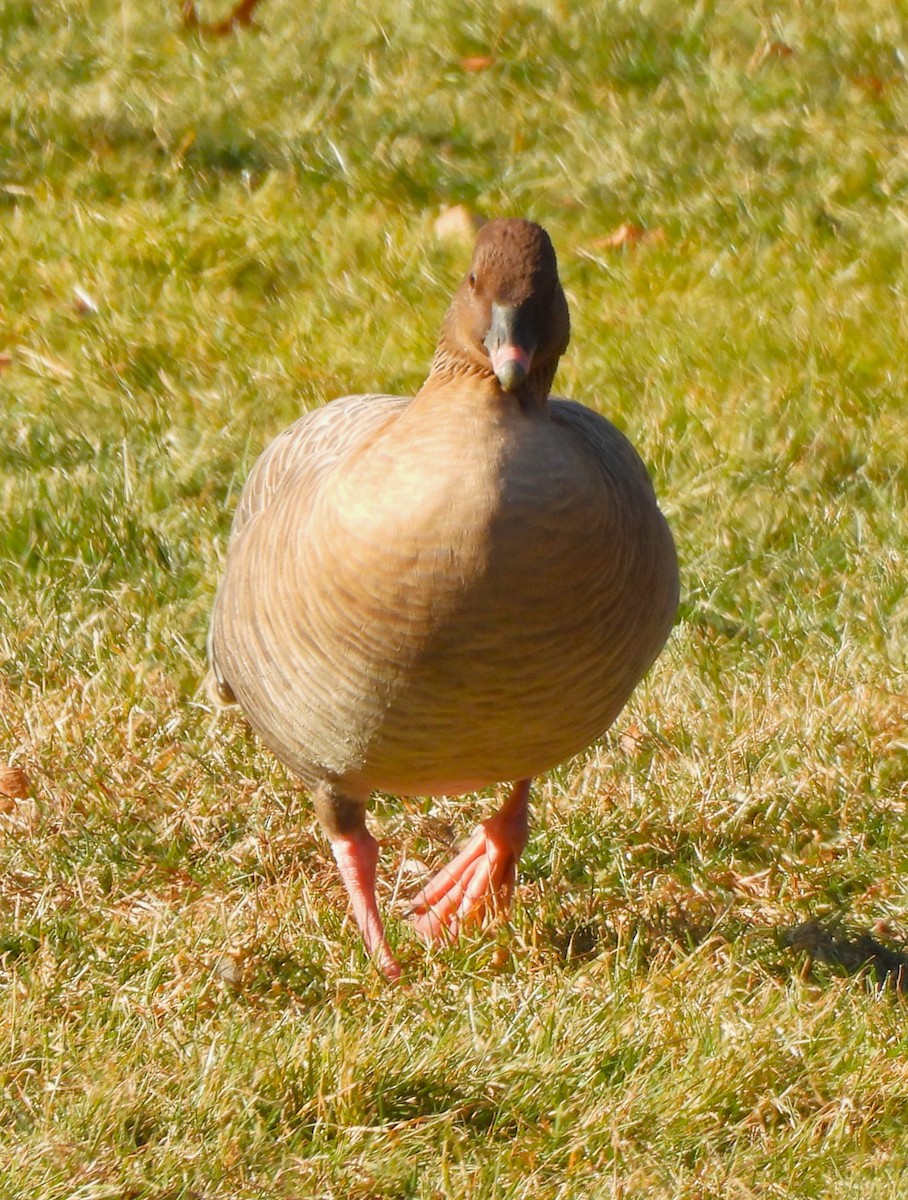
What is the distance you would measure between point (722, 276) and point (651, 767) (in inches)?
111

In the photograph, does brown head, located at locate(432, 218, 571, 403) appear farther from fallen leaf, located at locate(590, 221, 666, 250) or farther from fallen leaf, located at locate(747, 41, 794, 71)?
fallen leaf, located at locate(747, 41, 794, 71)

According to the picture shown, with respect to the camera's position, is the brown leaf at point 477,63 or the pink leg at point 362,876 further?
the brown leaf at point 477,63

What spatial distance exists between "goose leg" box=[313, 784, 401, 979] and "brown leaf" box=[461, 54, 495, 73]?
4996 mm

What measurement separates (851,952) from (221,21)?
5820mm

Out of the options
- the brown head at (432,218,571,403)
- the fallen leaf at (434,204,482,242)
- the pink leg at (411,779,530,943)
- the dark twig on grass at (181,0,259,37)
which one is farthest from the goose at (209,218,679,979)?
the dark twig on grass at (181,0,259,37)

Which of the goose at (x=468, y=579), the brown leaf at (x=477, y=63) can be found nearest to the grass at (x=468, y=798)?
the brown leaf at (x=477, y=63)

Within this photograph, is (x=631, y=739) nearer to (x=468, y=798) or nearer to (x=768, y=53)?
(x=468, y=798)

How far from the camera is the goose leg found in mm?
4000

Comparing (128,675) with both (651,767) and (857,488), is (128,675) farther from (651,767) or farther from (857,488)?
(857,488)

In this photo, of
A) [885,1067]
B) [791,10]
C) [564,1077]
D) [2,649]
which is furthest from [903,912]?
[791,10]

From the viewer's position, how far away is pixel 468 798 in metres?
4.79

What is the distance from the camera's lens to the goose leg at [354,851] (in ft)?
13.1

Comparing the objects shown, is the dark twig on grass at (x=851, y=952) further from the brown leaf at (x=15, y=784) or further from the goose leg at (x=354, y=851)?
the brown leaf at (x=15, y=784)

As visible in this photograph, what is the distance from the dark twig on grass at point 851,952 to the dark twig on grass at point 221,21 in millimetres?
5612
